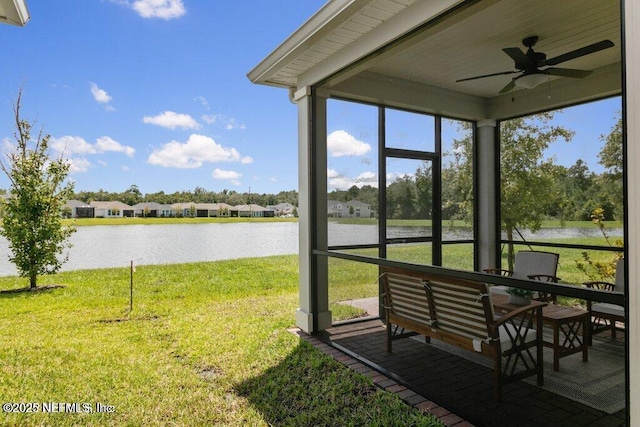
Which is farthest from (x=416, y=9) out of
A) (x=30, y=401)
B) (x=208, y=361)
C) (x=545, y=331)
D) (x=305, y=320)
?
(x=30, y=401)

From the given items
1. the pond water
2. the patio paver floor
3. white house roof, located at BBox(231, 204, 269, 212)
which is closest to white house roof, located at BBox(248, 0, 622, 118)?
the patio paver floor

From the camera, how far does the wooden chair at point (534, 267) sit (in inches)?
140

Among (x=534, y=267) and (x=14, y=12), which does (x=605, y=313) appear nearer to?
(x=534, y=267)

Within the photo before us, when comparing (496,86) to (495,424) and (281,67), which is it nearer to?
(281,67)

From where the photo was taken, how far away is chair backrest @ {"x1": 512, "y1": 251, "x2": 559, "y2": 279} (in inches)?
144

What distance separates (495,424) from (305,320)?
2.34m

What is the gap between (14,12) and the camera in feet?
9.14

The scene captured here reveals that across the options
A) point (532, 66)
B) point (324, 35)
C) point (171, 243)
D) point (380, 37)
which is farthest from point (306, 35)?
point (171, 243)

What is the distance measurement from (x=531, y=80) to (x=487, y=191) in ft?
4.39

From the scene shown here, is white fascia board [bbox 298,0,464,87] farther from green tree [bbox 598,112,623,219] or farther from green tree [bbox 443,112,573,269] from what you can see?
green tree [bbox 443,112,573,269]

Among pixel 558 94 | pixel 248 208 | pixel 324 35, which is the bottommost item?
pixel 248 208

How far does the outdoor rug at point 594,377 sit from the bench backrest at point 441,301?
0.33 metres

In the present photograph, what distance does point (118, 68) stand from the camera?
18250 millimetres

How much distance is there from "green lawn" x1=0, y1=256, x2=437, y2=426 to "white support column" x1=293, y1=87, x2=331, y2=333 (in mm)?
339
